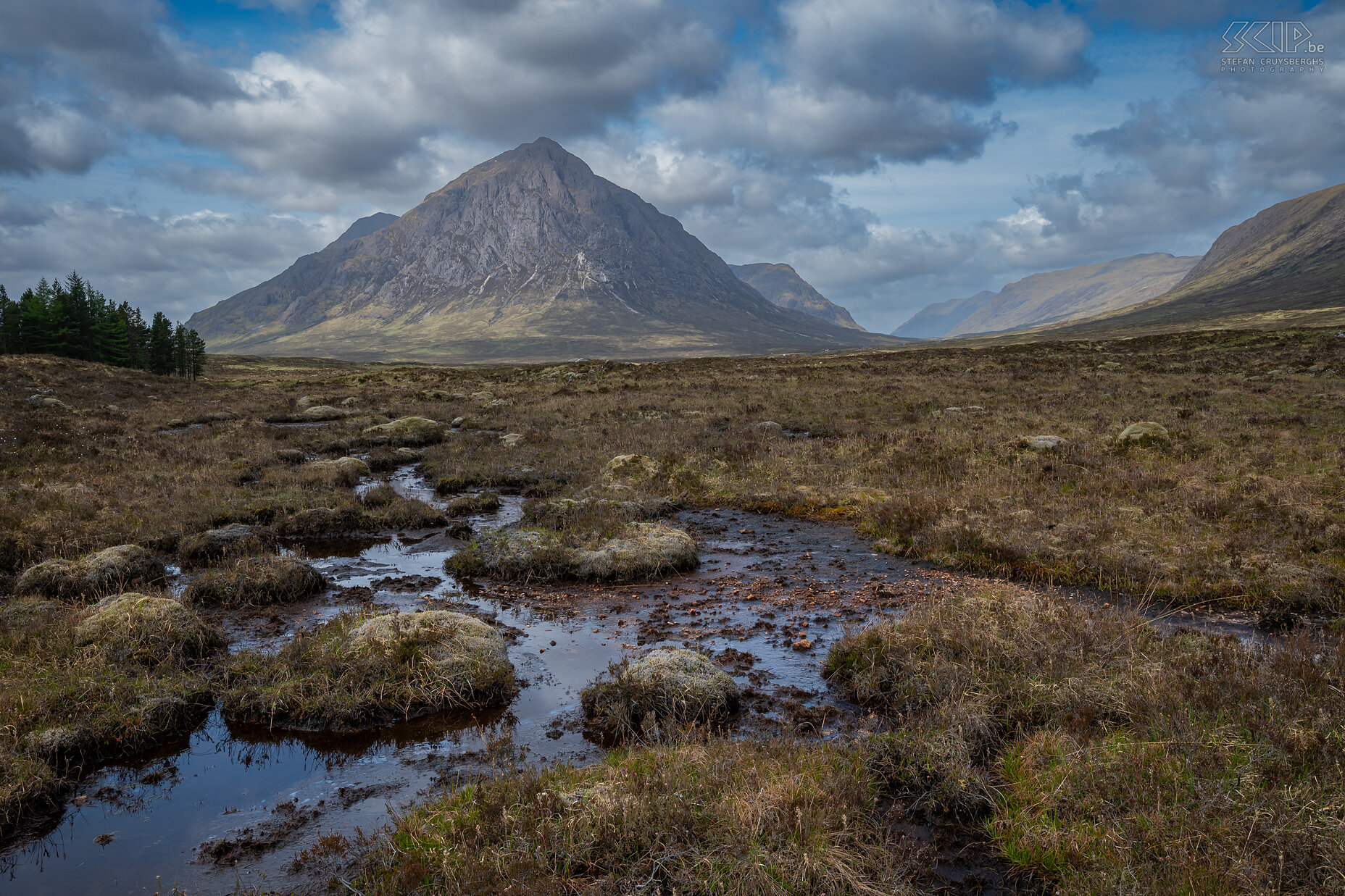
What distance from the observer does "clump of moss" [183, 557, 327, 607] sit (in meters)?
13.0

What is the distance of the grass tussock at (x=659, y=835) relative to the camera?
17.3 feet

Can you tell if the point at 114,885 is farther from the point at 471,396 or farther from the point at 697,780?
the point at 471,396

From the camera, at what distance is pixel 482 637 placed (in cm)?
1024

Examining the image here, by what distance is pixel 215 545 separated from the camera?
1577 cm

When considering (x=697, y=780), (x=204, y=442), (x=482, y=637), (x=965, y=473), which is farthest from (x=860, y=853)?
(x=204, y=442)

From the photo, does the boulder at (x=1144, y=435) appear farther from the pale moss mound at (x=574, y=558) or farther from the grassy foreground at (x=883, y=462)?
the pale moss mound at (x=574, y=558)

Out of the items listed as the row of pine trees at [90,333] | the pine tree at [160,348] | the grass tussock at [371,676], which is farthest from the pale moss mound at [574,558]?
the pine tree at [160,348]

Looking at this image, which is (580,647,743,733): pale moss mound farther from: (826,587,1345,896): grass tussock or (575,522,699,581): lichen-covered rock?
(575,522,699,581): lichen-covered rock

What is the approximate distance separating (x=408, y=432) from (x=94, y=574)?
69.9ft

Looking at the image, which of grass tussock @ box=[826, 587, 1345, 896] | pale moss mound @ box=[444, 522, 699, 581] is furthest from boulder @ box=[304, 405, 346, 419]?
grass tussock @ box=[826, 587, 1345, 896]

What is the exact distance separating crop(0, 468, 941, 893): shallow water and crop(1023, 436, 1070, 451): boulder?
10.4 m

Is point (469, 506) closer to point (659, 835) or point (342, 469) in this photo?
point (342, 469)

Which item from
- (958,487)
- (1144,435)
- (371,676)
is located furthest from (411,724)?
(1144,435)

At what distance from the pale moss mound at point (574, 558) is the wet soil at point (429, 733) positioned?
18.9 inches
